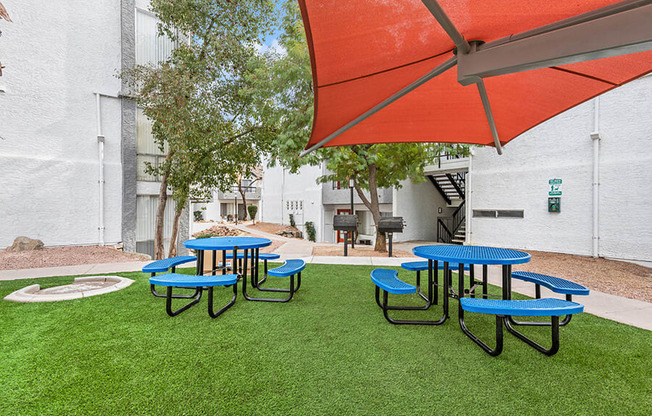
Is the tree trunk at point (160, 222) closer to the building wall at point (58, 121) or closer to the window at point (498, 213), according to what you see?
the building wall at point (58, 121)

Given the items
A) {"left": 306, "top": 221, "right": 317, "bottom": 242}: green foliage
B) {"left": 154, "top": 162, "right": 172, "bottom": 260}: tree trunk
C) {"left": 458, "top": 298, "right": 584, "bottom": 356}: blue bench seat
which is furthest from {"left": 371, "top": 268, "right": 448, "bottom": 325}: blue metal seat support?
{"left": 306, "top": 221, "right": 317, "bottom": 242}: green foliage

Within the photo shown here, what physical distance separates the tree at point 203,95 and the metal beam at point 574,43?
744 cm

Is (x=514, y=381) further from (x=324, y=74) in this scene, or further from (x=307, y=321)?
(x=324, y=74)

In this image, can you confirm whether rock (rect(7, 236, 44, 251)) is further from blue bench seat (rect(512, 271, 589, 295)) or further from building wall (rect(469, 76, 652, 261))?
building wall (rect(469, 76, 652, 261))

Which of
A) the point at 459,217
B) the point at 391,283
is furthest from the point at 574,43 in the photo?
the point at 459,217

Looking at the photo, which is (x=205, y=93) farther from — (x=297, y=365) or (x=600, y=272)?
(x=600, y=272)

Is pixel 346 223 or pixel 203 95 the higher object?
pixel 203 95

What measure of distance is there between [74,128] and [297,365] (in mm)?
9845

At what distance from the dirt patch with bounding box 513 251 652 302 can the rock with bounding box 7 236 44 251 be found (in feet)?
40.4

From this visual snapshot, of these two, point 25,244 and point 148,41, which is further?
point 148,41

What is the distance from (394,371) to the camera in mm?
2225

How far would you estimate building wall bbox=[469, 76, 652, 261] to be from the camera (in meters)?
7.94

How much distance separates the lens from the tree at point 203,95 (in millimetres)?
7883

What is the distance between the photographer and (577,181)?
902 centimetres
